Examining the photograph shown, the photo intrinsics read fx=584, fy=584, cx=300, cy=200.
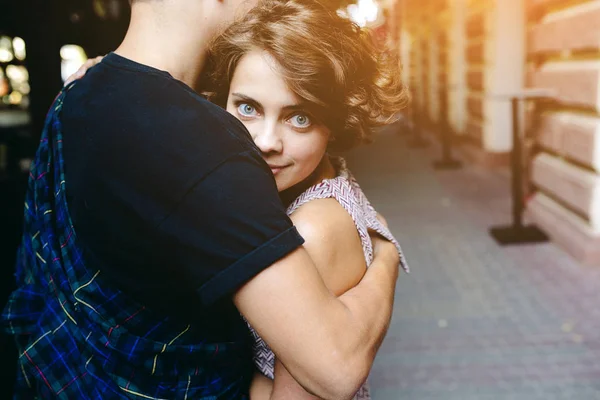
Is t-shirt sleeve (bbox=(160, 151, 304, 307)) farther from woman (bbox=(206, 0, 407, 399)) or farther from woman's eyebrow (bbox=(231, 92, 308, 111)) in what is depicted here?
woman's eyebrow (bbox=(231, 92, 308, 111))

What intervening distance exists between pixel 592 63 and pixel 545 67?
1.24 meters

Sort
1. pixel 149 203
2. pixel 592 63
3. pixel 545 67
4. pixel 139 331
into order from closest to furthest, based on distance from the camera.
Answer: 1. pixel 149 203
2. pixel 139 331
3. pixel 592 63
4. pixel 545 67

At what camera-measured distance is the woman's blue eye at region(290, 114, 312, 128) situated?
1224 mm

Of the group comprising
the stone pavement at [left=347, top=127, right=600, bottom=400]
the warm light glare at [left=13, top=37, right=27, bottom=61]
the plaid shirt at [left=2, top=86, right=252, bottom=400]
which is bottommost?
the stone pavement at [left=347, top=127, right=600, bottom=400]

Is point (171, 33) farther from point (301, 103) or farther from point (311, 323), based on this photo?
point (311, 323)

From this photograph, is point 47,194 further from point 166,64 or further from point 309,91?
point 309,91

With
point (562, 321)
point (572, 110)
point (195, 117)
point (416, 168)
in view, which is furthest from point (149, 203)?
point (416, 168)

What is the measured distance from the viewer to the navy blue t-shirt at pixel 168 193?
2.88ft

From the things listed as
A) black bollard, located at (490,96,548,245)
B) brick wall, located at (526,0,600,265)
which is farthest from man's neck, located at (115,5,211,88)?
black bollard, located at (490,96,548,245)

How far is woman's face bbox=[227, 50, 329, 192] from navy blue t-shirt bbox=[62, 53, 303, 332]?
0.74ft

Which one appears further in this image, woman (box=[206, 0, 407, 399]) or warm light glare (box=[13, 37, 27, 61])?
warm light glare (box=[13, 37, 27, 61])

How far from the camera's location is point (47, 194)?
116cm

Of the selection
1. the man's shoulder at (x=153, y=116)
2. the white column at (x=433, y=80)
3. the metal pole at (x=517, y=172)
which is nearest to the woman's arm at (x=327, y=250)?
the man's shoulder at (x=153, y=116)

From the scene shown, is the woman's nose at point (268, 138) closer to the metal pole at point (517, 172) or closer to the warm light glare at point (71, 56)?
the warm light glare at point (71, 56)
